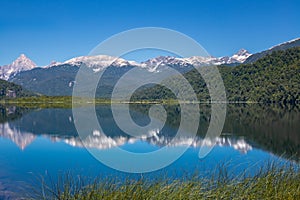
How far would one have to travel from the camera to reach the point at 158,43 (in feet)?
37.1

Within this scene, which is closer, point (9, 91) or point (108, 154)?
point (108, 154)

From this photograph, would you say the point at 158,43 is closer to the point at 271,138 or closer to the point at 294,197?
the point at 294,197

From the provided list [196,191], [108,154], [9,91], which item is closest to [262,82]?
[108,154]

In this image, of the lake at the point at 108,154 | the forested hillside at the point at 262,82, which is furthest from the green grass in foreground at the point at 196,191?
the forested hillside at the point at 262,82

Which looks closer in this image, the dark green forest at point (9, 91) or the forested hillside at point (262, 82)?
the forested hillside at point (262, 82)

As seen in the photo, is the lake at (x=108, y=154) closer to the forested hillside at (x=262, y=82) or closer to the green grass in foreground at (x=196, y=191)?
the green grass in foreground at (x=196, y=191)

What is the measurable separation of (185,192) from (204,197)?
1.36ft

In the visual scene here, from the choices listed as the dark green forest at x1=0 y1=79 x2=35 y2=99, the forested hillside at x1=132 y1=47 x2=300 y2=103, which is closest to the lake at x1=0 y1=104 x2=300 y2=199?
the forested hillside at x1=132 y1=47 x2=300 y2=103

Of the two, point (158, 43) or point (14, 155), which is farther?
point (14, 155)

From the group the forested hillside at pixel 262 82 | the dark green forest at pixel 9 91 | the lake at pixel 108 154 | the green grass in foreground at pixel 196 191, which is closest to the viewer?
the green grass in foreground at pixel 196 191

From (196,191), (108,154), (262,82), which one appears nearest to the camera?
(196,191)

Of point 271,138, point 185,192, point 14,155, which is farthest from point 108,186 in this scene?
point 271,138

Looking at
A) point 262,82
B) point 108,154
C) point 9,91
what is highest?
point 9,91

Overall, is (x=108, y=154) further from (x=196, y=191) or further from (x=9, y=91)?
(x=9, y=91)
